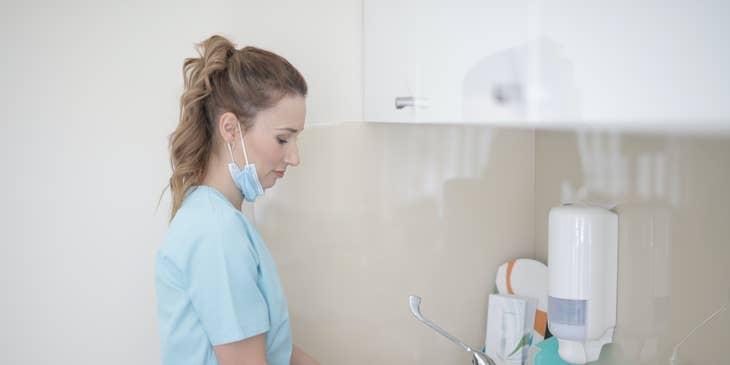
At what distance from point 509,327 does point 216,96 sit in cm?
92

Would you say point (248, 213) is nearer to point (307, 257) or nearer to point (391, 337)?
point (307, 257)

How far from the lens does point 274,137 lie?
1136 mm

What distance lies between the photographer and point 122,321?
1302 millimetres

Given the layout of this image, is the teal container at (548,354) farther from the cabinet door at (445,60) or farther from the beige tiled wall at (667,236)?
the cabinet door at (445,60)

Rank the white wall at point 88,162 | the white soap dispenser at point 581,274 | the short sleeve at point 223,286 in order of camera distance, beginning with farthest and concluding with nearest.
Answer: the white wall at point 88,162 → the white soap dispenser at point 581,274 → the short sleeve at point 223,286

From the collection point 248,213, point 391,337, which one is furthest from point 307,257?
point 391,337

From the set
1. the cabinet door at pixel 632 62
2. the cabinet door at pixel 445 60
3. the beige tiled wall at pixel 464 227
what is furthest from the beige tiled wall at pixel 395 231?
the cabinet door at pixel 632 62

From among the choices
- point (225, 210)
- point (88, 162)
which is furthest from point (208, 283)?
point (88, 162)

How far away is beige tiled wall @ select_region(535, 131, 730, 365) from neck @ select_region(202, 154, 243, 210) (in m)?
0.76

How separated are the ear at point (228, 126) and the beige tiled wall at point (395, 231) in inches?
12.3

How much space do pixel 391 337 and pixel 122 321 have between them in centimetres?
63

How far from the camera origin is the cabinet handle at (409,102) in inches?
43.3

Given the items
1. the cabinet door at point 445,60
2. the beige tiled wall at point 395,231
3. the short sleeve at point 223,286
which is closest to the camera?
the cabinet door at point 445,60

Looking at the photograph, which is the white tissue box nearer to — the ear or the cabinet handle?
the cabinet handle
